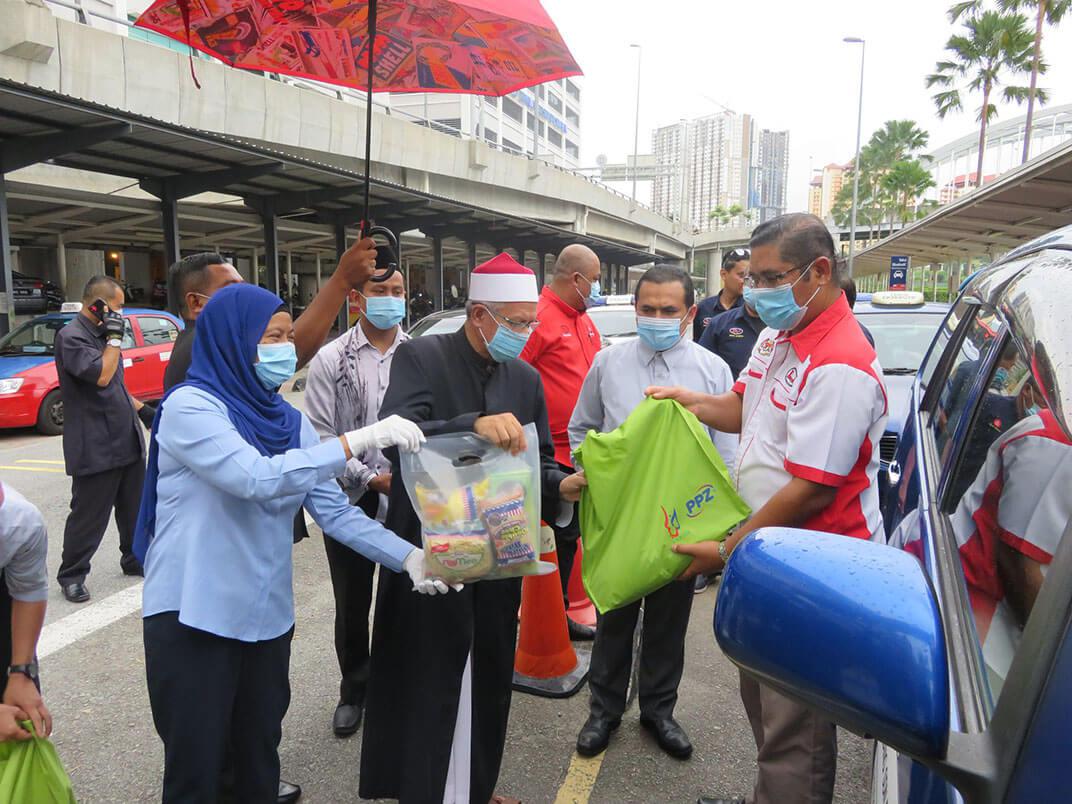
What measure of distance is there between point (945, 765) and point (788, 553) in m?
0.32

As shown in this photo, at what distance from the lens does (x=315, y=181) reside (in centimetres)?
1622

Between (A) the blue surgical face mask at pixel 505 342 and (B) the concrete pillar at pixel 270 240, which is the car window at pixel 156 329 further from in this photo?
(A) the blue surgical face mask at pixel 505 342

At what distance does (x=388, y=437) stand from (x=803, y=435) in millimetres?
1174

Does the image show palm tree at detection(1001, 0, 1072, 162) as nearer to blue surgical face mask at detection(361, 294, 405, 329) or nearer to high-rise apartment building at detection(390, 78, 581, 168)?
high-rise apartment building at detection(390, 78, 581, 168)

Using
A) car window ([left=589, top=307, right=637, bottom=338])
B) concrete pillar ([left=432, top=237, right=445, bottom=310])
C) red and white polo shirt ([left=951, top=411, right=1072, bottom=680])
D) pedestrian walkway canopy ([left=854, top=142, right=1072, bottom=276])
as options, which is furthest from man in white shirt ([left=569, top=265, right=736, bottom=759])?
concrete pillar ([left=432, top=237, right=445, bottom=310])

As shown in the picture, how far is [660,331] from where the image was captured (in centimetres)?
333

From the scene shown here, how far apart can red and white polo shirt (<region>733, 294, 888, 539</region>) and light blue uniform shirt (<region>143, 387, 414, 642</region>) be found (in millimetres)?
1300

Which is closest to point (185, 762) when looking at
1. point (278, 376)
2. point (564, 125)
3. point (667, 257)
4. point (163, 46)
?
point (278, 376)

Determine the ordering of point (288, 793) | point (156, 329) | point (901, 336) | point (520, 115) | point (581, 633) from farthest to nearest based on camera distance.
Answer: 1. point (520, 115)
2. point (156, 329)
3. point (901, 336)
4. point (581, 633)
5. point (288, 793)

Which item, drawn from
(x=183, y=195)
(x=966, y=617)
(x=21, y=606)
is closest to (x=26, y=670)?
(x=21, y=606)

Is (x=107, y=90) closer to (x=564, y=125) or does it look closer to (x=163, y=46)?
(x=163, y=46)

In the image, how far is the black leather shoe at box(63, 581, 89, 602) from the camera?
4547 mm

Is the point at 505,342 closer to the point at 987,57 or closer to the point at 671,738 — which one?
the point at 671,738

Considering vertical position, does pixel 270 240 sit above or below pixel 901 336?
above
